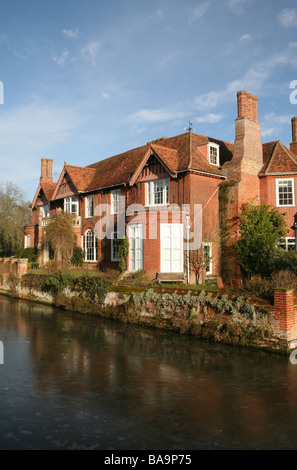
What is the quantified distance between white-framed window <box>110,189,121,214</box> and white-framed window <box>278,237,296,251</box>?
459 inches

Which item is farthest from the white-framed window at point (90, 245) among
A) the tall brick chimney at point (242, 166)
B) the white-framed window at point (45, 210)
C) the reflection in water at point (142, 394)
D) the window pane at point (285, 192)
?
the reflection in water at point (142, 394)

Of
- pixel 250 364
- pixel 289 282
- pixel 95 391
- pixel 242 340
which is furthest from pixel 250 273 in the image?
pixel 95 391

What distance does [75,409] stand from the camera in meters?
7.12

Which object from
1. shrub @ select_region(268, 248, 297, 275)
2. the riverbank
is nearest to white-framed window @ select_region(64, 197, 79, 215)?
the riverbank

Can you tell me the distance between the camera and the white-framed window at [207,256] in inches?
858

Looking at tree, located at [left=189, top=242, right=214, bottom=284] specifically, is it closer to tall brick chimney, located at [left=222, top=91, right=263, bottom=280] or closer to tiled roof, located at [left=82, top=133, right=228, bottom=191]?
tall brick chimney, located at [left=222, top=91, right=263, bottom=280]

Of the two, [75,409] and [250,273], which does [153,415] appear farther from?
Result: [250,273]

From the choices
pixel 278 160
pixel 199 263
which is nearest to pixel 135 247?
pixel 199 263

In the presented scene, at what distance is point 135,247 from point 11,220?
109 ft

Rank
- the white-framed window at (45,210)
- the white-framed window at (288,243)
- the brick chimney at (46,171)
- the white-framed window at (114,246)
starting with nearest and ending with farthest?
the white-framed window at (288,243)
the white-framed window at (114,246)
the white-framed window at (45,210)
the brick chimney at (46,171)

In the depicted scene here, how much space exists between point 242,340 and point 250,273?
10.4 meters

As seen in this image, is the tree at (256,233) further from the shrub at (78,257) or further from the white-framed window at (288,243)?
the shrub at (78,257)

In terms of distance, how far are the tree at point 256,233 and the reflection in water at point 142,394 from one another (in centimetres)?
1027

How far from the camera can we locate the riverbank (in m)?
11.2
